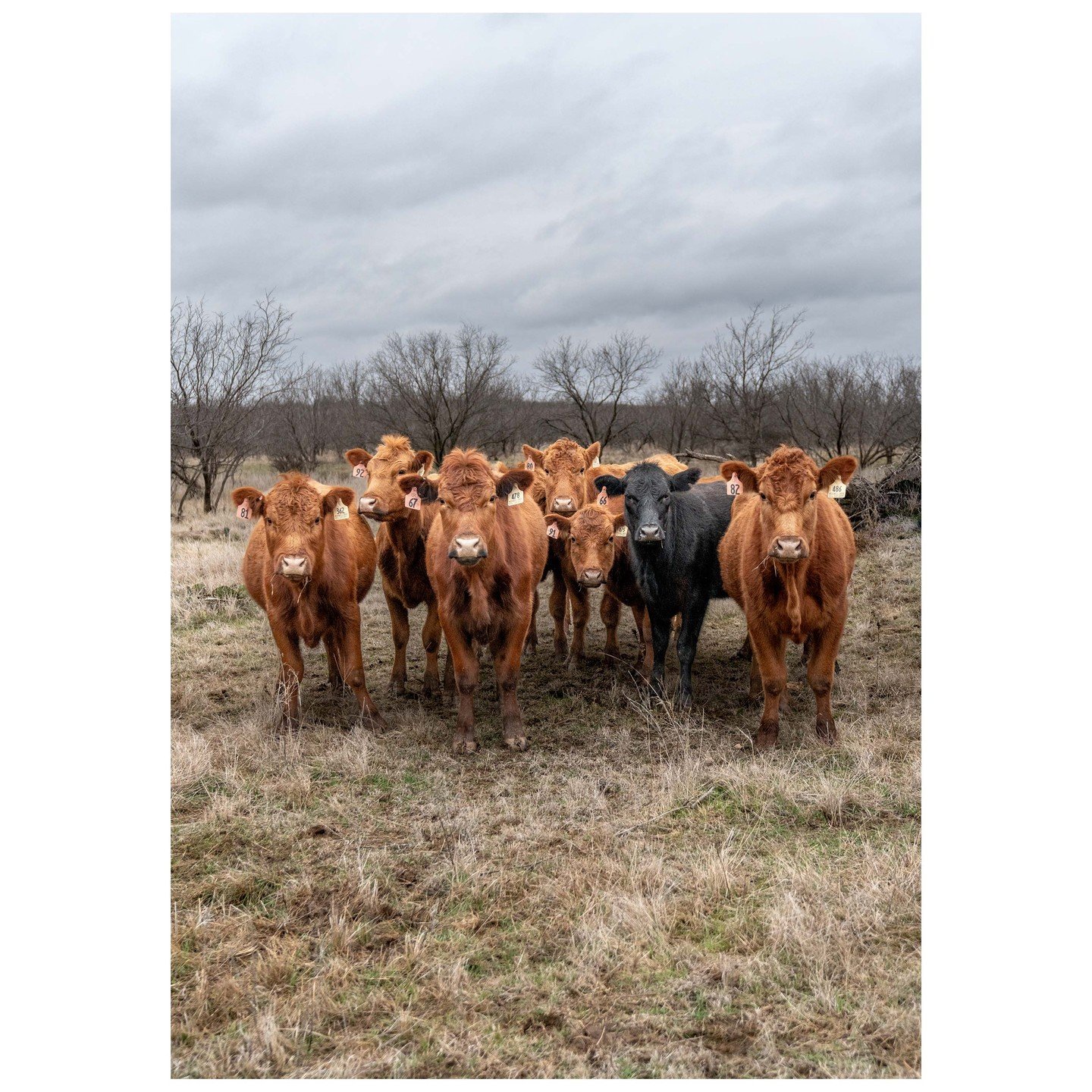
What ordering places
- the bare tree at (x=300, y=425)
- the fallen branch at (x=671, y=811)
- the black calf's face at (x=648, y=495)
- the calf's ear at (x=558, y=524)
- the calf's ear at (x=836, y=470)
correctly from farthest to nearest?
the bare tree at (x=300, y=425) < the calf's ear at (x=558, y=524) < the black calf's face at (x=648, y=495) < the calf's ear at (x=836, y=470) < the fallen branch at (x=671, y=811)

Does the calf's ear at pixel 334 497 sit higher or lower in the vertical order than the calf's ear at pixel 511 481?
lower

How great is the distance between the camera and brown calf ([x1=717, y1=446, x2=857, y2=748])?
5379 mm

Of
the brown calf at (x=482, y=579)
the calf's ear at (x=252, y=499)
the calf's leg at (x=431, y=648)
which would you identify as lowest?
the calf's leg at (x=431, y=648)

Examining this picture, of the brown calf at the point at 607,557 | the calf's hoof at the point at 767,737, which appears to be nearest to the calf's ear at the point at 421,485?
the brown calf at the point at 607,557

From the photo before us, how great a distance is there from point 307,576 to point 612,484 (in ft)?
8.89

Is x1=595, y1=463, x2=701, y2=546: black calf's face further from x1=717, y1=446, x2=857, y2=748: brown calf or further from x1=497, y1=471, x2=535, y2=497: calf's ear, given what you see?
x1=497, y1=471, x2=535, y2=497: calf's ear

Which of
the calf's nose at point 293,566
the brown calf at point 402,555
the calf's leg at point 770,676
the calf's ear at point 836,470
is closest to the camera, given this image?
the calf's ear at point 836,470

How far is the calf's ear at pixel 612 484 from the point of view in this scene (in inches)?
288

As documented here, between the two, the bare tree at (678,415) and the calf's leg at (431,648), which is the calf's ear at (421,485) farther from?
the bare tree at (678,415)

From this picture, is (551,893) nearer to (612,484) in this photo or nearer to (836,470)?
(836,470)

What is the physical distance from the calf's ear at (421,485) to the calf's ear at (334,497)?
1.33ft

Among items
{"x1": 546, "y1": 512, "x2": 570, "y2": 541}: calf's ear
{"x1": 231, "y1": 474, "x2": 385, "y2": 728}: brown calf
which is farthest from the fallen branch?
{"x1": 546, "y1": 512, "x2": 570, "y2": 541}: calf's ear

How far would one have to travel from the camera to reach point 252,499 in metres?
6.19

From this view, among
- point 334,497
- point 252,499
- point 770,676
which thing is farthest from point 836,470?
point 252,499
